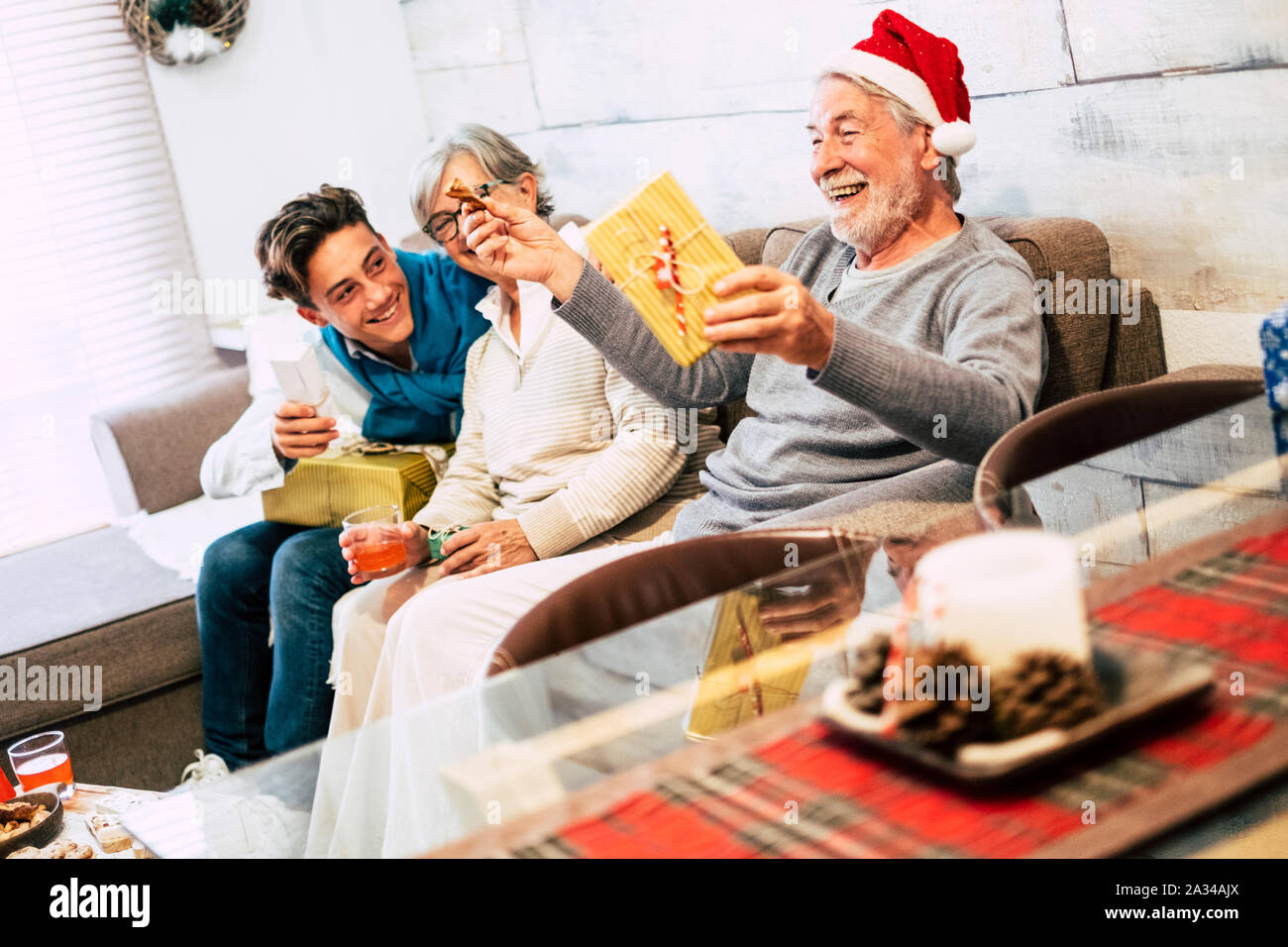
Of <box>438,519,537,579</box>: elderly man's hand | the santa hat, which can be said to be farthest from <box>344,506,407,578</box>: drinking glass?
the santa hat

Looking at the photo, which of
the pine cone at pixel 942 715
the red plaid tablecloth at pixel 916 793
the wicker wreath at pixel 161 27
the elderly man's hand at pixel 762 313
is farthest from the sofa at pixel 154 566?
the wicker wreath at pixel 161 27

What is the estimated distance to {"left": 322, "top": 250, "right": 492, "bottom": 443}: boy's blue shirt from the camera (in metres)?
2.51

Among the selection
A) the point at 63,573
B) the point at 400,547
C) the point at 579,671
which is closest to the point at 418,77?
the point at 63,573

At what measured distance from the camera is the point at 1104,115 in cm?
194

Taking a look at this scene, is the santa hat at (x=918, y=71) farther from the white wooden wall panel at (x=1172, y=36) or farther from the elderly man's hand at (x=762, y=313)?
the elderly man's hand at (x=762, y=313)

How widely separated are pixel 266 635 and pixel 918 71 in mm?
1795

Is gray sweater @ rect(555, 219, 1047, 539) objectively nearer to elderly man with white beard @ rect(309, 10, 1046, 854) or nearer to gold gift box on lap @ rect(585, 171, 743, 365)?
elderly man with white beard @ rect(309, 10, 1046, 854)

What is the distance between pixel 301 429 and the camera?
7.98 feet

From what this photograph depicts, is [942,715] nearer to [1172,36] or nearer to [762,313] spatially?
[762,313]

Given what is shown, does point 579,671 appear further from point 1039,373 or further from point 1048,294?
point 1048,294

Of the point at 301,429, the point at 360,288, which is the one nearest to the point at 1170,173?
the point at 360,288

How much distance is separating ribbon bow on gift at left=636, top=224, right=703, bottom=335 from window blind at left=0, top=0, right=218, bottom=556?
290cm

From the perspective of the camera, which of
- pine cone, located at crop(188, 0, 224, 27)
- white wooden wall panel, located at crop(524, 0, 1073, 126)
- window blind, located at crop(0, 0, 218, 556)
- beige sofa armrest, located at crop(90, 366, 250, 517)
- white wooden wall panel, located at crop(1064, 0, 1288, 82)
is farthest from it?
pine cone, located at crop(188, 0, 224, 27)

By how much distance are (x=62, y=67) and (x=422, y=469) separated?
86.0 inches
